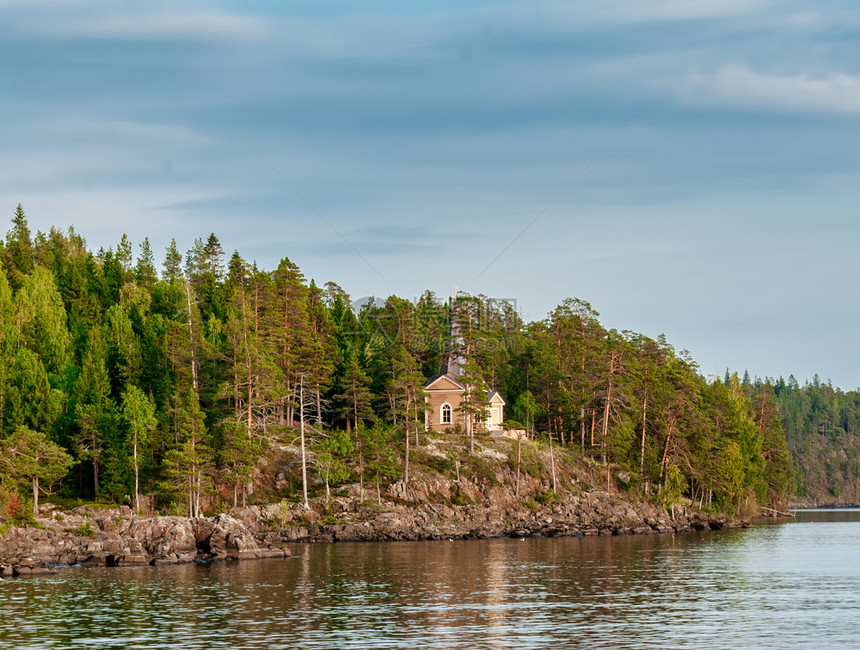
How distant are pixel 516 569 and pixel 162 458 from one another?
116 feet

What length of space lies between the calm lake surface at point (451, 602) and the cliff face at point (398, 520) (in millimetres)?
5051

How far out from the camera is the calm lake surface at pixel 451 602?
32.9 m

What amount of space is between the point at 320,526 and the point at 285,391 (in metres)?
13.8

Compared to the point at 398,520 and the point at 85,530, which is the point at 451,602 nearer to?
the point at 85,530

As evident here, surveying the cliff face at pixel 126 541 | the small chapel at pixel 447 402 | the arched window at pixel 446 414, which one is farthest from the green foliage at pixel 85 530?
the arched window at pixel 446 414

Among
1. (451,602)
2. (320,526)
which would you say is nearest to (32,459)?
(320,526)

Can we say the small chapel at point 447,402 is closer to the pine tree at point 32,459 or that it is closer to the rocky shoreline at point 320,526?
the rocky shoreline at point 320,526

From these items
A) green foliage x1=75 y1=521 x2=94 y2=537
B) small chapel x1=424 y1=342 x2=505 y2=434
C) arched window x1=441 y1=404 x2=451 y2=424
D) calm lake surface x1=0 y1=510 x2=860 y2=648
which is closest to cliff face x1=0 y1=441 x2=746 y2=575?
green foliage x1=75 y1=521 x2=94 y2=537

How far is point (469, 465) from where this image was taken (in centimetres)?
9544

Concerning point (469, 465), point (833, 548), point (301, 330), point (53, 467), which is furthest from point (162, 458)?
point (833, 548)

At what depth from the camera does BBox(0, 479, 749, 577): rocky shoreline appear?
208 feet

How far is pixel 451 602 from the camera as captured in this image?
4159 cm

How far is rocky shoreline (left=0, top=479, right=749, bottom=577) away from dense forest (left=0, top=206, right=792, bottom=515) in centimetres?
318

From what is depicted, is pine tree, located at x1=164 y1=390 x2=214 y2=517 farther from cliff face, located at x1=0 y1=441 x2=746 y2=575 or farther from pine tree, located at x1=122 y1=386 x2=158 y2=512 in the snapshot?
cliff face, located at x1=0 y1=441 x2=746 y2=575
